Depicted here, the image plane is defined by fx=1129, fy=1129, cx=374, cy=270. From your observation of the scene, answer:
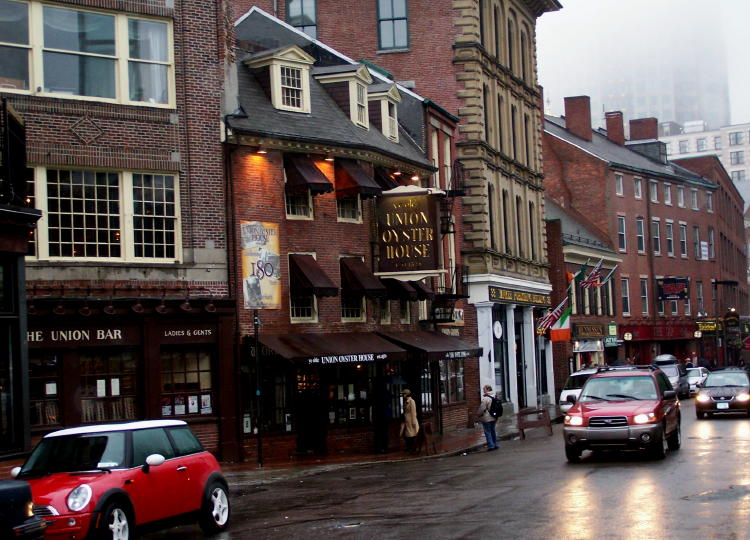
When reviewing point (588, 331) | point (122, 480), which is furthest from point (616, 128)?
point (122, 480)

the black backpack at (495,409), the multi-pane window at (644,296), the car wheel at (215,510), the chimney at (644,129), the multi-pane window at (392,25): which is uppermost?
the chimney at (644,129)

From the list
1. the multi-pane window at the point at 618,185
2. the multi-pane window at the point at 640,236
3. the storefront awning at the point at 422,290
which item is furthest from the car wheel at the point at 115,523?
the multi-pane window at the point at 640,236

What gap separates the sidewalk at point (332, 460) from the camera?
2345 cm

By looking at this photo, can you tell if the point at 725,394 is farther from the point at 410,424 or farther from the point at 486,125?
the point at 486,125

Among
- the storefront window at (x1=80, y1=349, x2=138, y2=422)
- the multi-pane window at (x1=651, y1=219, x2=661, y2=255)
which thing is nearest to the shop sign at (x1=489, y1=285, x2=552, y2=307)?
the storefront window at (x1=80, y1=349, x2=138, y2=422)

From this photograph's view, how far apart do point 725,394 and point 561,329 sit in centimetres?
1024

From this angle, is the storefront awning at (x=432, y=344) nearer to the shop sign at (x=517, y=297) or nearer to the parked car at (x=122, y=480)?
the shop sign at (x=517, y=297)

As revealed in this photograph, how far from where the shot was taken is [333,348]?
27.5 metres

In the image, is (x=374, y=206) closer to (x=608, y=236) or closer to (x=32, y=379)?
(x=32, y=379)

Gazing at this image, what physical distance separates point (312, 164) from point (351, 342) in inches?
181

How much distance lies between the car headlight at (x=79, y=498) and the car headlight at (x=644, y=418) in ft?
39.1

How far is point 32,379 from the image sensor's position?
23.4 metres

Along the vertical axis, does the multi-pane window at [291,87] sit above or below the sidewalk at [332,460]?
above

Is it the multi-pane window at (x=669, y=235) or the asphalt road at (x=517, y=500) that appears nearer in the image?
the asphalt road at (x=517, y=500)
